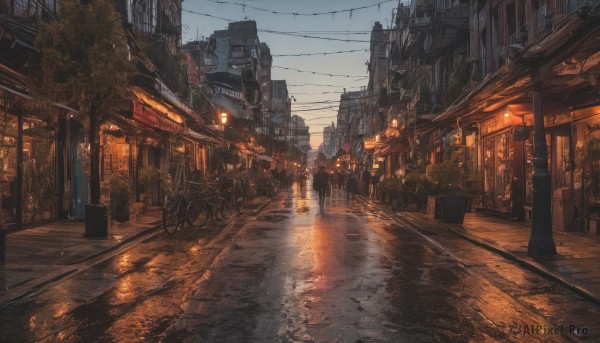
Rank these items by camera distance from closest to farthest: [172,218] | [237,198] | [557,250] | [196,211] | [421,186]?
[557,250] < [172,218] < [196,211] < [421,186] < [237,198]

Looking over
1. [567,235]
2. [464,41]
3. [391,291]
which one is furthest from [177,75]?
[391,291]

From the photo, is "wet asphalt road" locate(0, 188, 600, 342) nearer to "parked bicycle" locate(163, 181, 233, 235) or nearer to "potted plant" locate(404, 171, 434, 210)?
"parked bicycle" locate(163, 181, 233, 235)

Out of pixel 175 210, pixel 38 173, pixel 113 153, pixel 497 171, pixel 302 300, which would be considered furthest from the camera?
pixel 497 171

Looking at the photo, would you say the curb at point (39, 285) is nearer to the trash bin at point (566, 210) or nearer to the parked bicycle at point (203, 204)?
the parked bicycle at point (203, 204)

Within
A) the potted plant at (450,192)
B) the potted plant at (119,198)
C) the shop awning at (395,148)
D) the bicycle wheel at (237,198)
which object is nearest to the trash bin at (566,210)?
the potted plant at (450,192)

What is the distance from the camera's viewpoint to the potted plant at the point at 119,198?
1512 centimetres

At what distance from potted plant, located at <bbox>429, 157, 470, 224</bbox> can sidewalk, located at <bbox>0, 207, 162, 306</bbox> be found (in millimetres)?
8392

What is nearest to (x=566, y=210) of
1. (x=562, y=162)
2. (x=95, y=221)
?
(x=562, y=162)

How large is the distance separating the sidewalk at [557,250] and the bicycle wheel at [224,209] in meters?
6.68

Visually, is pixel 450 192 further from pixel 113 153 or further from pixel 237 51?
pixel 237 51

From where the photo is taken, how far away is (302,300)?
658 cm

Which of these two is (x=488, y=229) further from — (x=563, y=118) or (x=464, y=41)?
(x=464, y=41)

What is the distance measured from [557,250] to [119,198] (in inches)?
431

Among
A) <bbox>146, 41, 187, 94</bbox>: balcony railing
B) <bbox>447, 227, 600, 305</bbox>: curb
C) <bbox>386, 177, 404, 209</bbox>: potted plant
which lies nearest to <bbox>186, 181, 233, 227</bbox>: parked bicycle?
<bbox>146, 41, 187, 94</bbox>: balcony railing
